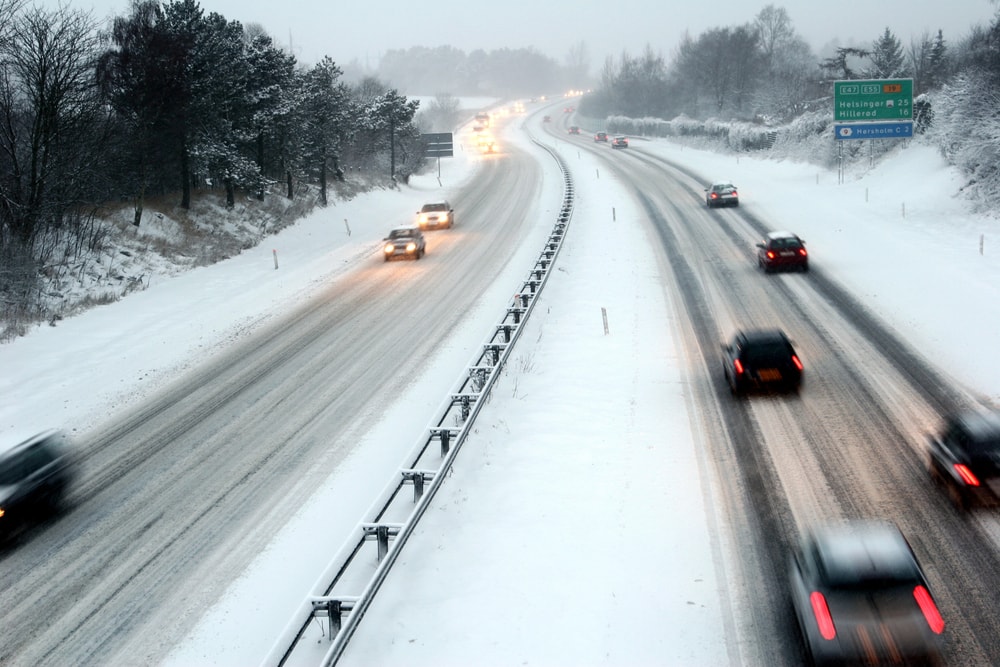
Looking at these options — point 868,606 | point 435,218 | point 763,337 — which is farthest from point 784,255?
point 868,606

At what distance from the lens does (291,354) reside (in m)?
21.1

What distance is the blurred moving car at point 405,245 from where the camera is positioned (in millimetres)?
33562

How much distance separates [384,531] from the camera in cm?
1053

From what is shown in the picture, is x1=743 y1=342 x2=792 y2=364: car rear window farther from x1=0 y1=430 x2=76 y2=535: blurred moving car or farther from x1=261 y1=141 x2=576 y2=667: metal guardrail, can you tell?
x1=0 y1=430 x2=76 y2=535: blurred moving car

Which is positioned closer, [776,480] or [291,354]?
[776,480]

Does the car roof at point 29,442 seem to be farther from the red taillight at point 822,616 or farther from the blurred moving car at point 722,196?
the blurred moving car at point 722,196

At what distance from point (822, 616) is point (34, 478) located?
40.1 ft

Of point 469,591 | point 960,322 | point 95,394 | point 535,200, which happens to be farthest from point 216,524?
point 535,200

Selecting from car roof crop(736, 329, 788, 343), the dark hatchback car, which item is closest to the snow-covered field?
the dark hatchback car

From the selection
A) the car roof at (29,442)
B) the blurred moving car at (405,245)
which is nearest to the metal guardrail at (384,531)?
the car roof at (29,442)

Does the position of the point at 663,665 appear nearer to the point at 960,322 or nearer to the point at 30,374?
the point at 960,322

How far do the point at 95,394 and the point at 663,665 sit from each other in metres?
15.8

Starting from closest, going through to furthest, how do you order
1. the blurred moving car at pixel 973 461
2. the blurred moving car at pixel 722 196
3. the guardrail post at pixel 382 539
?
the guardrail post at pixel 382 539, the blurred moving car at pixel 973 461, the blurred moving car at pixel 722 196

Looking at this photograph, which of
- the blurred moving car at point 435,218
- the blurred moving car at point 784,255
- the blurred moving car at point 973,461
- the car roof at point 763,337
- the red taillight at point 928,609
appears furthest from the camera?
the blurred moving car at point 435,218
